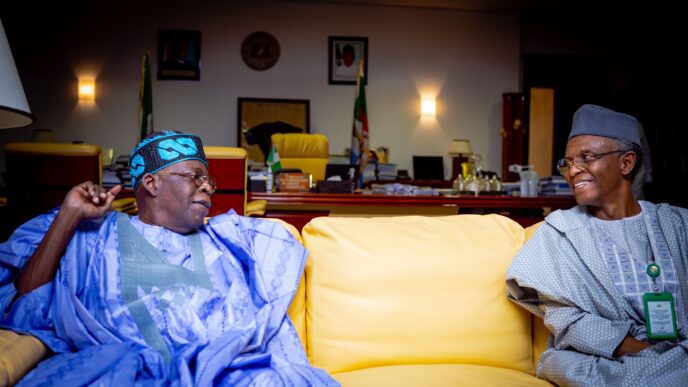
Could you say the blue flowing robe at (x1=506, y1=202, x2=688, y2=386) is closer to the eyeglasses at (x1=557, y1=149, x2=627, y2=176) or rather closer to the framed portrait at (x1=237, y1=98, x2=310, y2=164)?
the eyeglasses at (x1=557, y1=149, x2=627, y2=176)

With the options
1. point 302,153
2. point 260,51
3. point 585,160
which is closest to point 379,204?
point 585,160

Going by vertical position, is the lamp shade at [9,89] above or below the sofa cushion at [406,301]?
above

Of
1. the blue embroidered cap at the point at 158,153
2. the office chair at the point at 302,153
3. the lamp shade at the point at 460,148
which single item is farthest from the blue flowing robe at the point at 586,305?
the lamp shade at the point at 460,148

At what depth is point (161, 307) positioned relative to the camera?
4.52 feet

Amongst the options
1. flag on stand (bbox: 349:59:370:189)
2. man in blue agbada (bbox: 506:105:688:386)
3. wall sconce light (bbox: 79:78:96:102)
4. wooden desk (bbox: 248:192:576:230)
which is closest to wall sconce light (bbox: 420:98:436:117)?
flag on stand (bbox: 349:59:370:189)

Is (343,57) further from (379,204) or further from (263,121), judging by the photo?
(379,204)

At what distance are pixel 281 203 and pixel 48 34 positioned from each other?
5.00 metres

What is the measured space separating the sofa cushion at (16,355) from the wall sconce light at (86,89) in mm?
6162

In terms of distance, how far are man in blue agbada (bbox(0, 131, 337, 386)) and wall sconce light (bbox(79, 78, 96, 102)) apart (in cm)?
582

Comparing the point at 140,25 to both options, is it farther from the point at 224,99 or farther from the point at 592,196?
the point at 592,196

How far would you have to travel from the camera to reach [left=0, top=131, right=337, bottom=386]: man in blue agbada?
1257 millimetres

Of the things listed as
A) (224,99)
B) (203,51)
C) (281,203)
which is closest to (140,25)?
(203,51)

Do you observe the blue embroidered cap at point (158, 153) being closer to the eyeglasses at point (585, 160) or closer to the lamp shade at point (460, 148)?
the eyeglasses at point (585, 160)

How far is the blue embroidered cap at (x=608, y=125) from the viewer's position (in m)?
1.62
